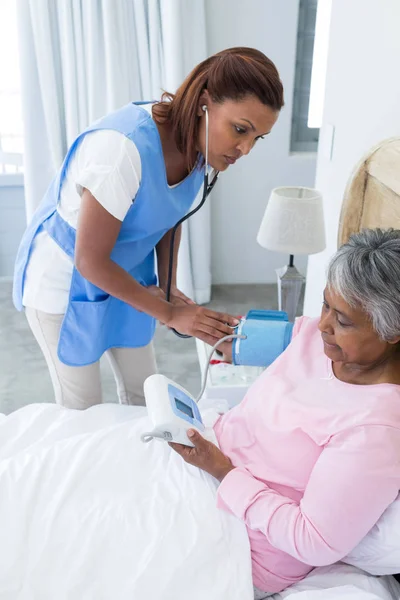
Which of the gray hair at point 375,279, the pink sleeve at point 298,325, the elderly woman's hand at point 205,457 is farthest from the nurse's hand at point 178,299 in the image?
the gray hair at point 375,279

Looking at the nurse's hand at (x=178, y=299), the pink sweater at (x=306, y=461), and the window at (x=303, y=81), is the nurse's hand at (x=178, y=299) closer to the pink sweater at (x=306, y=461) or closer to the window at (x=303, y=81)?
the pink sweater at (x=306, y=461)

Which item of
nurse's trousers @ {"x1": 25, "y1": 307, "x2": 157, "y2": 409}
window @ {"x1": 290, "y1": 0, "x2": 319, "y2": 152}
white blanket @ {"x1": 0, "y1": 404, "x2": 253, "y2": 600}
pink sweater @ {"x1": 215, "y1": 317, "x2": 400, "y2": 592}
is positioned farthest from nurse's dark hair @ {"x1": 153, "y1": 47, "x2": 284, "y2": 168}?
window @ {"x1": 290, "y1": 0, "x2": 319, "y2": 152}

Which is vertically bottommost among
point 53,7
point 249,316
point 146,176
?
point 249,316

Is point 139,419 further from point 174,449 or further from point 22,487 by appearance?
point 22,487

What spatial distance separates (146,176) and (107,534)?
2.56 feet

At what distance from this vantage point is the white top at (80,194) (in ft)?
4.12

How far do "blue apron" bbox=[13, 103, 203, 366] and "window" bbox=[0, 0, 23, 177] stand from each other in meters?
1.91

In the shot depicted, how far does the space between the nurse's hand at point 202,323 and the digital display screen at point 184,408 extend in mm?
200

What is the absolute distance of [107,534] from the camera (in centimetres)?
103

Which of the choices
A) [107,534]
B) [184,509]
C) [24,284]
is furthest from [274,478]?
[24,284]

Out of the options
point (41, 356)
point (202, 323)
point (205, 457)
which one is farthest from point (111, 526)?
point (41, 356)

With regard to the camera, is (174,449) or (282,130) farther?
(282,130)

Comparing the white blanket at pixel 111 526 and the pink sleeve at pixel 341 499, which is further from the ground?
the pink sleeve at pixel 341 499

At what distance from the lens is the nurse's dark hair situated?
3.95 ft
